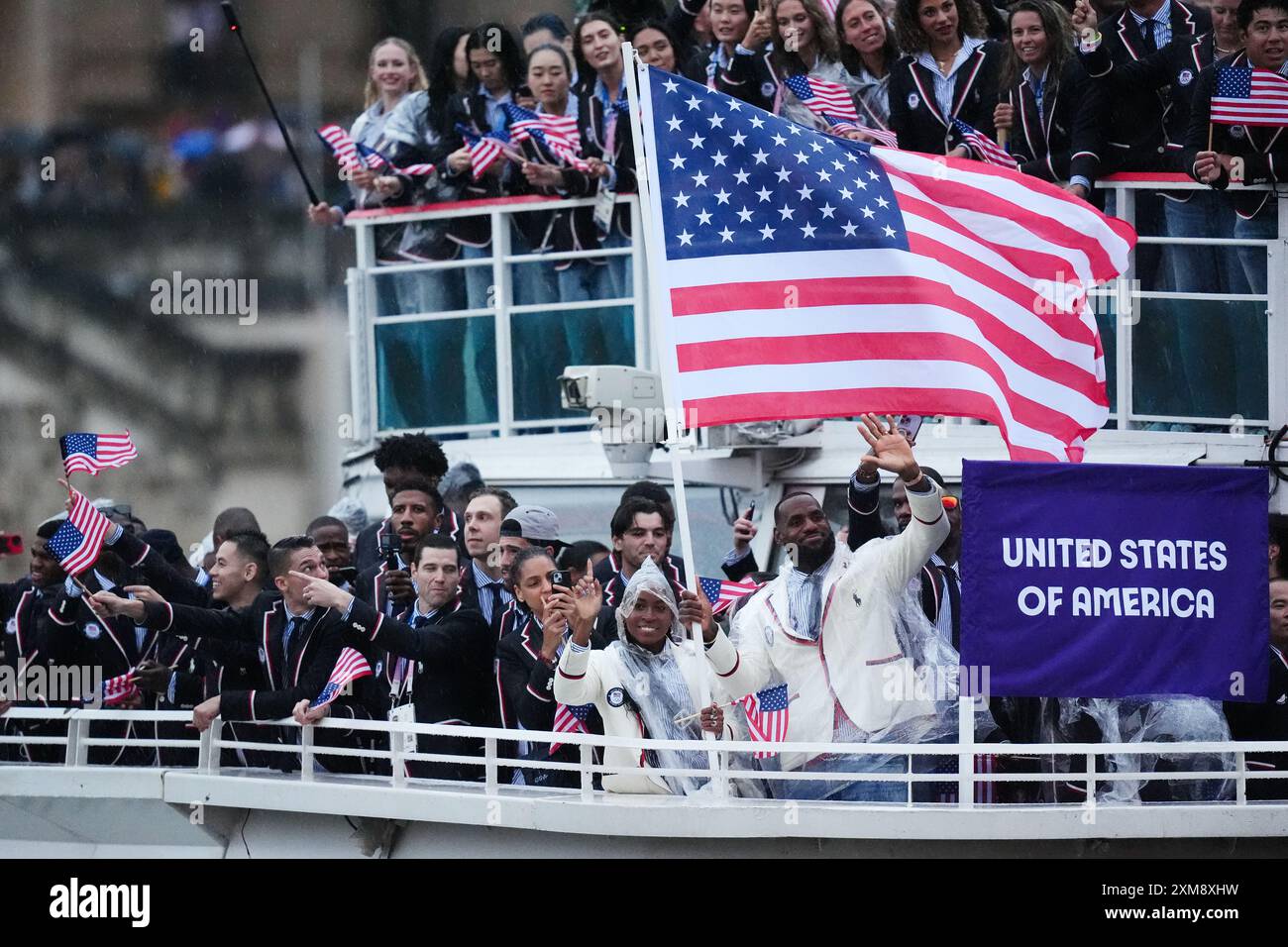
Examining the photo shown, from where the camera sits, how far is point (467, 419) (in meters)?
15.9

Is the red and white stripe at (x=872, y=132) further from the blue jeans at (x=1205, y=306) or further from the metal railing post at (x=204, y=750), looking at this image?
the metal railing post at (x=204, y=750)

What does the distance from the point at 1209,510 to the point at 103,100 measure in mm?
23071

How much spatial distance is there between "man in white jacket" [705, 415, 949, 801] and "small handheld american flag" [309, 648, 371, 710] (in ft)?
5.83

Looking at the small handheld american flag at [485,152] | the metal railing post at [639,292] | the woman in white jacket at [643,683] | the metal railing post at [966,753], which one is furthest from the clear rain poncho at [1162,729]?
the small handheld american flag at [485,152]

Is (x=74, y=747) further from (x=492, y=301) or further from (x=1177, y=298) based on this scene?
(x=1177, y=298)

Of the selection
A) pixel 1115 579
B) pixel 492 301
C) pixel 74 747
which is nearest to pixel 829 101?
pixel 492 301

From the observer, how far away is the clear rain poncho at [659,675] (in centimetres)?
1095

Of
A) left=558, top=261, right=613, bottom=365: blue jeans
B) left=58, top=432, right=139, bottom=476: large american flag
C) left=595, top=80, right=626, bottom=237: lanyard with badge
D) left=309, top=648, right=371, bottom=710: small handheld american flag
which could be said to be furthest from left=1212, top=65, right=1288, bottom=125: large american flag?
left=58, top=432, right=139, bottom=476: large american flag

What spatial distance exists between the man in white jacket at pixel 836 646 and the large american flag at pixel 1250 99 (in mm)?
3087

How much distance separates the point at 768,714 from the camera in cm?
1120

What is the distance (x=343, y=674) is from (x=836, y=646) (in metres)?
2.30

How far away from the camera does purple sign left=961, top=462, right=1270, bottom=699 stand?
35.6 ft
